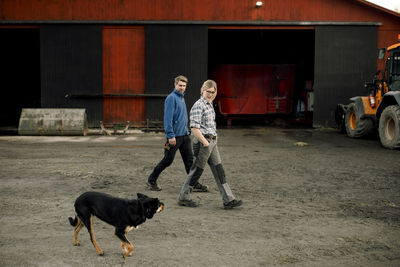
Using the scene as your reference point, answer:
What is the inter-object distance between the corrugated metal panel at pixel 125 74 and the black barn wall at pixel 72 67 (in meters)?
0.33

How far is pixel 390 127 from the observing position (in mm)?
12617

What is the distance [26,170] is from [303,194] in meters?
5.42

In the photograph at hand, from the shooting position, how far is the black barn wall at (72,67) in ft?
58.9

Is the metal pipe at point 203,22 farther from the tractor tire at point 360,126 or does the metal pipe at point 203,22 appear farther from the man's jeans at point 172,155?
the man's jeans at point 172,155

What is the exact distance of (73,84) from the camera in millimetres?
18062

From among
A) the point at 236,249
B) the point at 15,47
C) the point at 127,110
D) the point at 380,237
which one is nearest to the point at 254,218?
the point at 236,249

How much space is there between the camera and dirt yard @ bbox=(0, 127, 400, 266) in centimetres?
412

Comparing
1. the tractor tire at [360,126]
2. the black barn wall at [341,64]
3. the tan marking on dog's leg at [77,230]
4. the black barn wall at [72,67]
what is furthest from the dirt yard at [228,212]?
the black barn wall at [341,64]

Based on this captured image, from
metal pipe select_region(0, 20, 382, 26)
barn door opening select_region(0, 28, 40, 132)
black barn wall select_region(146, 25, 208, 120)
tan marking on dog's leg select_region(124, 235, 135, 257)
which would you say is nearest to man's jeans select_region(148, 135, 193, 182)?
tan marking on dog's leg select_region(124, 235, 135, 257)

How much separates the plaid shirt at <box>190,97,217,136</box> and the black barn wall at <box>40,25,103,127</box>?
13.1 metres

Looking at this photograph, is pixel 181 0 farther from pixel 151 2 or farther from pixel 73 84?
pixel 73 84

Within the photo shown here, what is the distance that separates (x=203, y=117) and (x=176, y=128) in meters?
1.08

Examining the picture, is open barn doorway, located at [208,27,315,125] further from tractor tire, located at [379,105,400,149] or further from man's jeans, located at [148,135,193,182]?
man's jeans, located at [148,135,193,182]

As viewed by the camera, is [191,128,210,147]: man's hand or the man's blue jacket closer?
[191,128,210,147]: man's hand
